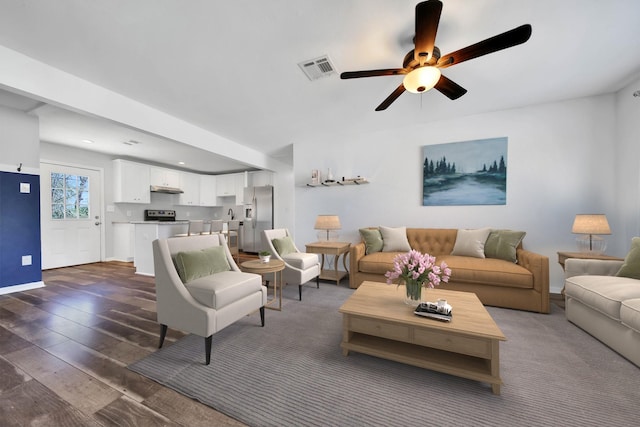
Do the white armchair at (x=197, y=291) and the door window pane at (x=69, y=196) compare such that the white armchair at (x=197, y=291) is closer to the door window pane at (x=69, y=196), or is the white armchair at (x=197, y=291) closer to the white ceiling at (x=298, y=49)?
the white ceiling at (x=298, y=49)

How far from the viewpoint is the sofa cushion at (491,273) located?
2.51 metres

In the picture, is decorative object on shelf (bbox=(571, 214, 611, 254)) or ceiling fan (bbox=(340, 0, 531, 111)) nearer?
ceiling fan (bbox=(340, 0, 531, 111))

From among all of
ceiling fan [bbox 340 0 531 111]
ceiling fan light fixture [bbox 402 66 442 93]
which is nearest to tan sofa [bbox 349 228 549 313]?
ceiling fan [bbox 340 0 531 111]

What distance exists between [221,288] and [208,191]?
633 cm

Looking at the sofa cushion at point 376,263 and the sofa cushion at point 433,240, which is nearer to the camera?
the sofa cushion at point 376,263

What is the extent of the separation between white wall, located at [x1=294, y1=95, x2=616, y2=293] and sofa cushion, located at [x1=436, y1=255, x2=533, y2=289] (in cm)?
87

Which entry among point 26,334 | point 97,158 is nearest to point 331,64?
point 26,334

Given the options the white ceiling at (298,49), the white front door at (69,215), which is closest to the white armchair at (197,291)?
the white ceiling at (298,49)

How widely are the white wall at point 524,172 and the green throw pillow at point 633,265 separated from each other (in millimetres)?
1127

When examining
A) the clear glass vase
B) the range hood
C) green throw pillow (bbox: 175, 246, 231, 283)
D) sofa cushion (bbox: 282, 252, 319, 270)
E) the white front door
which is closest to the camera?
the clear glass vase

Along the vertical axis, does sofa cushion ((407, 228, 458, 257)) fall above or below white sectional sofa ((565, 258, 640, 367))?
above

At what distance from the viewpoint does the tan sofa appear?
247 centimetres

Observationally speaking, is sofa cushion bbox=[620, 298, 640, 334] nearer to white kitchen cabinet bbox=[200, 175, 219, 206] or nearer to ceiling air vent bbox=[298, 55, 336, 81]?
ceiling air vent bbox=[298, 55, 336, 81]

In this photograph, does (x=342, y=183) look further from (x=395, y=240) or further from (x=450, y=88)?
(x=450, y=88)
